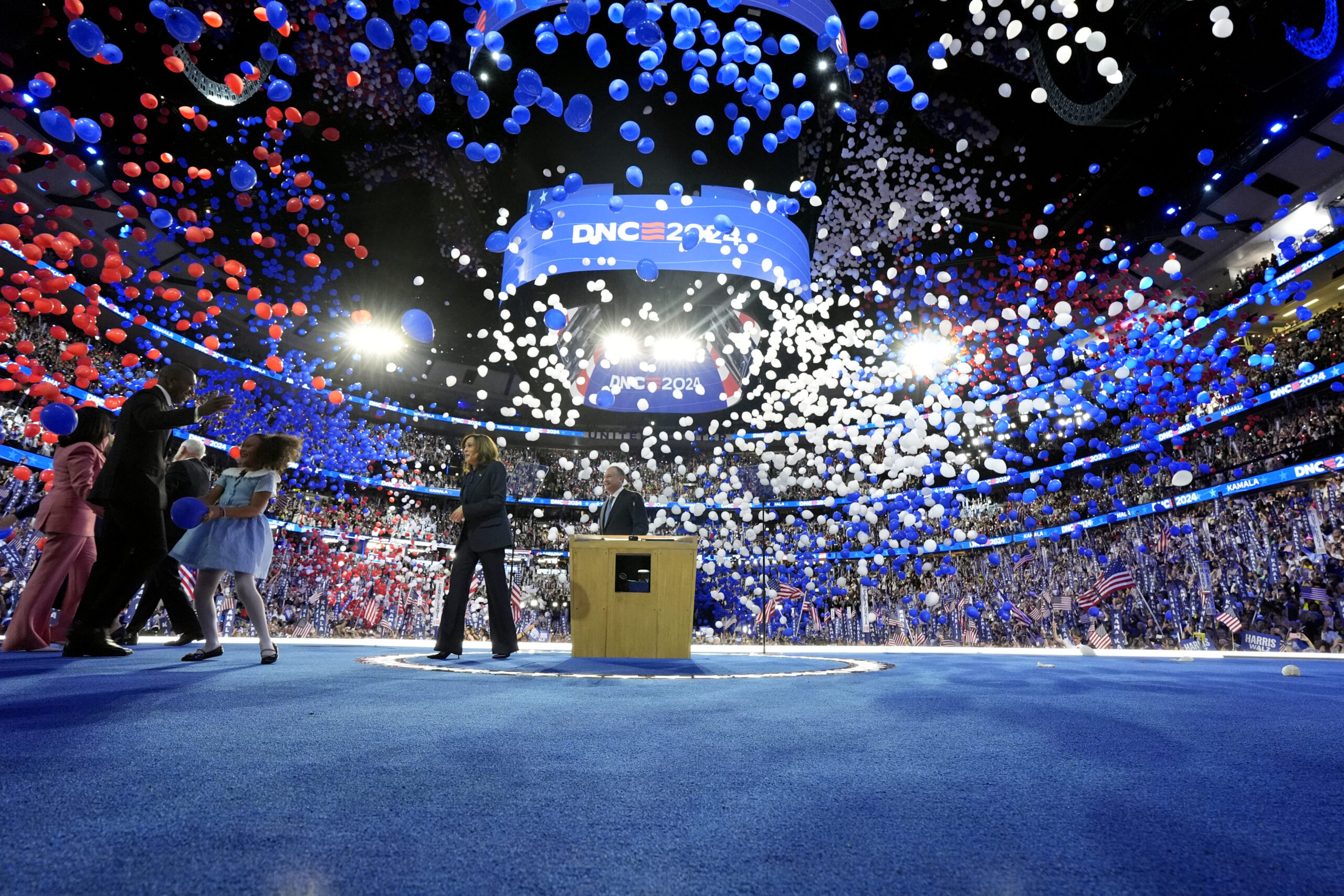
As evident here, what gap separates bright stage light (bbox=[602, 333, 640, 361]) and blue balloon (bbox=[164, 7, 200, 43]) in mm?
6674

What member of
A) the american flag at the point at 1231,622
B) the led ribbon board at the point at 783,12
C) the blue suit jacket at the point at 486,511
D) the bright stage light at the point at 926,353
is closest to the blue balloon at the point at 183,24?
the led ribbon board at the point at 783,12

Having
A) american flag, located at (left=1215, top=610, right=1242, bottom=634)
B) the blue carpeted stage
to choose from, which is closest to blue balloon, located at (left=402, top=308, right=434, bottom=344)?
the blue carpeted stage

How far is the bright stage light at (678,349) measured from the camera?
11703mm

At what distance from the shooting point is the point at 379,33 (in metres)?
4.20

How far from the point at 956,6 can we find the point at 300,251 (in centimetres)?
876

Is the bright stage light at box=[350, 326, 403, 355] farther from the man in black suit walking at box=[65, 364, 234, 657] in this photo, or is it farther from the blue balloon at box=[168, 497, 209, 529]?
the man in black suit walking at box=[65, 364, 234, 657]

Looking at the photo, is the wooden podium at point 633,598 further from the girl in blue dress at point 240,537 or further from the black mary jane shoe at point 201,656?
the black mary jane shoe at point 201,656

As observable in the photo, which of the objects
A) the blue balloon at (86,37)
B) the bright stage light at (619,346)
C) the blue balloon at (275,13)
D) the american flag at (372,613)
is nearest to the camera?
the blue balloon at (86,37)

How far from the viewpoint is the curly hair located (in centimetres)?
364

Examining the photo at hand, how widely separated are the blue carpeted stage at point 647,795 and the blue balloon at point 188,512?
64.7 inches

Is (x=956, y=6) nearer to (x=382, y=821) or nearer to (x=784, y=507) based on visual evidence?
(x=382, y=821)

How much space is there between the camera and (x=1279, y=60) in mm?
6992

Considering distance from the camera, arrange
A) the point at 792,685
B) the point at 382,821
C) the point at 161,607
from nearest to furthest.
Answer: the point at 382,821
the point at 792,685
the point at 161,607

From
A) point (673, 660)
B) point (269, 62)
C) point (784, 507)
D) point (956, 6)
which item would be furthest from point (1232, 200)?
point (269, 62)
